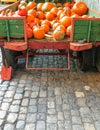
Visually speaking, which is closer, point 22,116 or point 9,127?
point 9,127

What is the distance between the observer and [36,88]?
453cm

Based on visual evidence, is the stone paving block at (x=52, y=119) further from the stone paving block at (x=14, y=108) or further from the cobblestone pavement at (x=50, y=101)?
the stone paving block at (x=14, y=108)

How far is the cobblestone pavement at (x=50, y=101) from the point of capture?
11.3 feet

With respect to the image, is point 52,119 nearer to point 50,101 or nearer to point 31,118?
point 31,118

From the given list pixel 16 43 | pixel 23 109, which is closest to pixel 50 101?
pixel 23 109

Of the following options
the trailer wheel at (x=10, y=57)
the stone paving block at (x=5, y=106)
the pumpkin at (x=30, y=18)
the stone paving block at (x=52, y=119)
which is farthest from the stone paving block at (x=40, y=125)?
the pumpkin at (x=30, y=18)

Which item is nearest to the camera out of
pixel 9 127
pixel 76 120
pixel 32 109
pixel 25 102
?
pixel 9 127

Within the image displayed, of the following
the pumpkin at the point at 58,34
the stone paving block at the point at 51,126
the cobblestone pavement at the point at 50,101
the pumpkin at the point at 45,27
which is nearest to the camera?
the stone paving block at the point at 51,126

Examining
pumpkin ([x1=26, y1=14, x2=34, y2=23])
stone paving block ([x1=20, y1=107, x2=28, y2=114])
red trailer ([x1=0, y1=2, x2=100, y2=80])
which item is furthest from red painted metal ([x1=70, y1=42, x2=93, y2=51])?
stone paving block ([x1=20, y1=107, x2=28, y2=114])

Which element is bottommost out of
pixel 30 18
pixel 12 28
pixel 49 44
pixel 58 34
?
pixel 49 44

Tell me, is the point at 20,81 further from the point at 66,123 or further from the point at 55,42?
the point at 66,123

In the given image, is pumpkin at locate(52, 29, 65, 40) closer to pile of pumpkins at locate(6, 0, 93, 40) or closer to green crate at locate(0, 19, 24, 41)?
pile of pumpkins at locate(6, 0, 93, 40)

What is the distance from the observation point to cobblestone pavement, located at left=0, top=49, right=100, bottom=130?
345cm

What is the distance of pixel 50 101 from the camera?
4.05m
